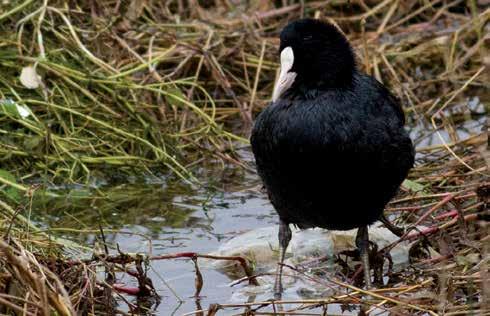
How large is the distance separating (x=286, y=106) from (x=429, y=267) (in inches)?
34.1

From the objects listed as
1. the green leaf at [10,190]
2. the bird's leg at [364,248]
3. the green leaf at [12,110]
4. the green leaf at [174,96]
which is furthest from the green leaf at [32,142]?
the bird's leg at [364,248]

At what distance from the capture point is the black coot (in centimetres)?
461

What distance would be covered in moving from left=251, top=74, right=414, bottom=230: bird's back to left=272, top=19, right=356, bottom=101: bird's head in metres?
0.05

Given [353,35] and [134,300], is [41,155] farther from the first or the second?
[353,35]

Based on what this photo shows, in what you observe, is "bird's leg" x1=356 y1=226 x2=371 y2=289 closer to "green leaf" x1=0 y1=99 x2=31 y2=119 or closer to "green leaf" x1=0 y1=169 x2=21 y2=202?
"green leaf" x1=0 y1=169 x2=21 y2=202

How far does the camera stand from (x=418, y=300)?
4.12 m

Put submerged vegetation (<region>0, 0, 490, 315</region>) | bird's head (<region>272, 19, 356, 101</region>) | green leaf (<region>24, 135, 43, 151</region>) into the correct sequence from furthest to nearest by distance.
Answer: green leaf (<region>24, 135, 43, 151</region>) < submerged vegetation (<region>0, 0, 490, 315</region>) < bird's head (<region>272, 19, 356, 101</region>)

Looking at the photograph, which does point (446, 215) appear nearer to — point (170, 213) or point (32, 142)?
point (170, 213)

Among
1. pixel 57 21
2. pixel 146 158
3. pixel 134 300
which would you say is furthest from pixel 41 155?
Answer: pixel 134 300

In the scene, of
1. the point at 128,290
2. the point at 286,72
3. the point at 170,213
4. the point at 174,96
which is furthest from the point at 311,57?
the point at 174,96

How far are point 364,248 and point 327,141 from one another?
0.59 metres

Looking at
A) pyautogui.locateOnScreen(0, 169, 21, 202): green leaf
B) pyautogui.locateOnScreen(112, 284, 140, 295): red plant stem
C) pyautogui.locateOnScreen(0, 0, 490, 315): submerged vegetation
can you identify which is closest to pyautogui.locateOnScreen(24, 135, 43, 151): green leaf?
pyautogui.locateOnScreen(0, 0, 490, 315): submerged vegetation

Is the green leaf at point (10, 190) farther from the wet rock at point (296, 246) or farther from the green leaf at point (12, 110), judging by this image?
the wet rock at point (296, 246)

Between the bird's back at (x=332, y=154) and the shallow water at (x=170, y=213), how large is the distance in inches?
23.4
